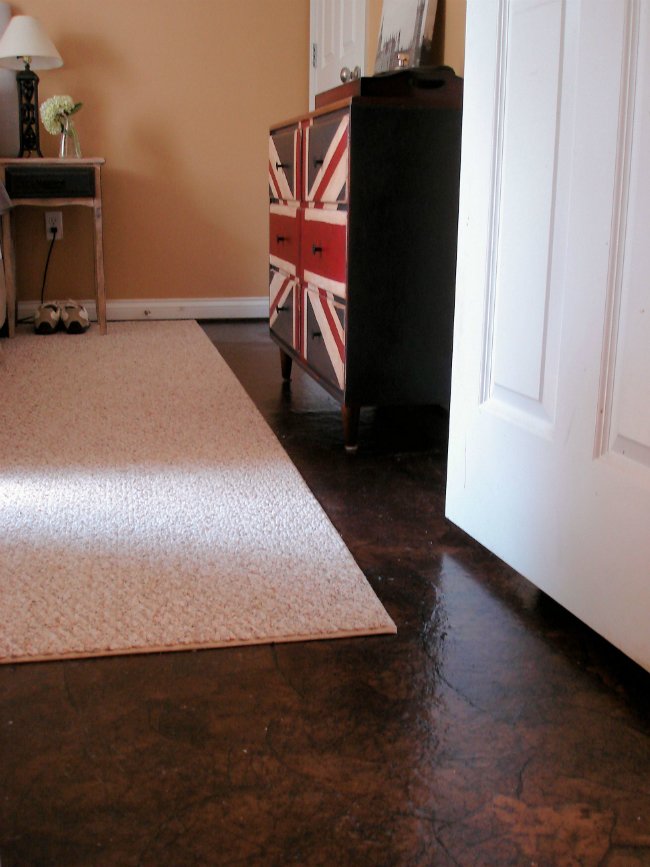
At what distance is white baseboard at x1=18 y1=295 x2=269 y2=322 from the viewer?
4535 mm

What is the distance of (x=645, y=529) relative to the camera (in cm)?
112

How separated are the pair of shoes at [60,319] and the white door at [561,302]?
8.94ft

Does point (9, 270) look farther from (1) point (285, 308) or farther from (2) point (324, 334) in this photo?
(2) point (324, 334)

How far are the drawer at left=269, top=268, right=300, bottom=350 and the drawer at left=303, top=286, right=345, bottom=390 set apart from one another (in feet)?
0.35

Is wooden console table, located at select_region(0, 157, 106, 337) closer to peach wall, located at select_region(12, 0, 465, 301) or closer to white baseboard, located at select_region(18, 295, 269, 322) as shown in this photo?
peach wall, located at select_region(12, 0, 465, 301)

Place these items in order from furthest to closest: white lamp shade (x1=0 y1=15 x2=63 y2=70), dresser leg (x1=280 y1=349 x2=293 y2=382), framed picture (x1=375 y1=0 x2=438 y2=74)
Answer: white lamp shade (x1=0 y1=15 x2=63 y2=70)
dresser leg (x1=280 y1=349 x2=293 y2=382)
framed picture (x1=375 y1=0 x2=438 y2=74)

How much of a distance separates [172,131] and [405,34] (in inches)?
73.8

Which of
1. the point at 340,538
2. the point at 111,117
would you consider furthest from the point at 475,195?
the point at 111,117

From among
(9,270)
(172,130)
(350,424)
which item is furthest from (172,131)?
(350,424)

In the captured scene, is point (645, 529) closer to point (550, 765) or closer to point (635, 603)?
point (635, 603)

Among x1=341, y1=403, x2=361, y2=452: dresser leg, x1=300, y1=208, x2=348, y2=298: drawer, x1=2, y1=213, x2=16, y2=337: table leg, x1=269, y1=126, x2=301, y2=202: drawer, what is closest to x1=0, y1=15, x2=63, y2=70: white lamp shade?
x1=2, y1=213, x2=16, y2=337: table leg

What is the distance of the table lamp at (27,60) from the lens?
3904 millimetres

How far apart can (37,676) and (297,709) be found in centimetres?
33

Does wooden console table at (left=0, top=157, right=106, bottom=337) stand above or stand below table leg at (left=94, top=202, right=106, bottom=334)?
above
